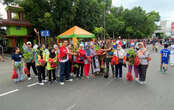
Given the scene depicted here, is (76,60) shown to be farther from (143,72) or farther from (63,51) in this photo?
(143,72)

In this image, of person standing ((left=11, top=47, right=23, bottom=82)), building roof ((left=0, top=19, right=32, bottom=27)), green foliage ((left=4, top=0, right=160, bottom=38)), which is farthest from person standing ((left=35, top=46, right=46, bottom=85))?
building roof ((left=0, top=19, right=32, bottom=27))

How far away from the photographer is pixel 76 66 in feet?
20.7

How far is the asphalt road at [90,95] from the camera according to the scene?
144 inches

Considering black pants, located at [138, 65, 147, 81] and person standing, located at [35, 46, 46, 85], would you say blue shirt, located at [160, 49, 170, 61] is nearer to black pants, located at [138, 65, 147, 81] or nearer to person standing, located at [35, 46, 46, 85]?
black pants, located at [138, 65, 147, 81]

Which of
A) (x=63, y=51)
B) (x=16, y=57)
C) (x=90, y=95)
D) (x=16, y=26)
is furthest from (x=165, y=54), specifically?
(x=16, y=26)

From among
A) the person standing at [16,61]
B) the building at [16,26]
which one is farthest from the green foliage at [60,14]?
the person standing at [16,61]

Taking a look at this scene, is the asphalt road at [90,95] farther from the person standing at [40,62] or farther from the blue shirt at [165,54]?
the blue shirt at [165,54]

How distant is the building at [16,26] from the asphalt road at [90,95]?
15.5m


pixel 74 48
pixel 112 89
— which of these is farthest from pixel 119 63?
pixel 74 48

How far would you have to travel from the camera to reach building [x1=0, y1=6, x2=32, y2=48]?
1864cm

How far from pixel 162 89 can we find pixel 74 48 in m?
4.25

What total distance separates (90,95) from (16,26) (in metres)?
19.2

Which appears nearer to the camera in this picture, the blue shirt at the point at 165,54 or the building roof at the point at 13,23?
the blue shirt at the point at 165,54

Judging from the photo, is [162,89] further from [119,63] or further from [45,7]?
[45,7]
